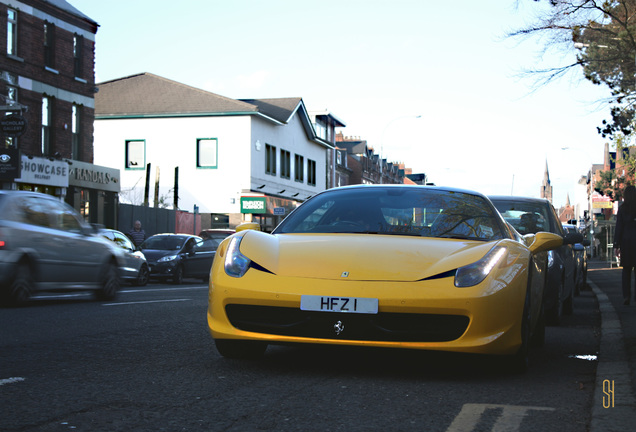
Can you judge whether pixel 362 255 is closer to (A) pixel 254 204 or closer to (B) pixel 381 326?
(B) pixel 381 326

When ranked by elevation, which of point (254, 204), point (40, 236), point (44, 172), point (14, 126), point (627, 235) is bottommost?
point (40, 236)

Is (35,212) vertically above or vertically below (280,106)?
below

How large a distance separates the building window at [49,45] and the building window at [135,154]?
61.9ft

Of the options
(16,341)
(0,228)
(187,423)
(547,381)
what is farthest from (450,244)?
(0,228)

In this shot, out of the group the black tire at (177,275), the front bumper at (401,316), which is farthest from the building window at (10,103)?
the front bumper at (401,316)

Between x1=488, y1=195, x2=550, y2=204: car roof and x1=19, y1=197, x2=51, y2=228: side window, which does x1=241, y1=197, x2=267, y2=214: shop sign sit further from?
x1=488, y1=195, x2=550, y2=204: car roof

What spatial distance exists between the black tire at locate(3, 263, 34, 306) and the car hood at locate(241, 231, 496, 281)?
20.9 feet

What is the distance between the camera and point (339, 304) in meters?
5.33

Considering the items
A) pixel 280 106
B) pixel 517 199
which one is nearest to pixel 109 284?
pixel 517 199

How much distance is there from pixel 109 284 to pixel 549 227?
685 cm

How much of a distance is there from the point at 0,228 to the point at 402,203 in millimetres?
6711

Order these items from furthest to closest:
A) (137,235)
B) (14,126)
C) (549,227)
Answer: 1. (137,235)
2. (14,126)
3. (549,227)

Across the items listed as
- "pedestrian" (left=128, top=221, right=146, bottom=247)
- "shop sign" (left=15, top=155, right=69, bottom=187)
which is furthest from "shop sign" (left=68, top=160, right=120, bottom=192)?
"pedestrian" (left=128, top=221, right=146, bottom=247)

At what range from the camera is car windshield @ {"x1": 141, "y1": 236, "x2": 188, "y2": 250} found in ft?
83.4
